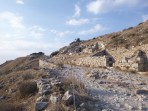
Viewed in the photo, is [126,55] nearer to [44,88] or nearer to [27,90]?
[27,90]

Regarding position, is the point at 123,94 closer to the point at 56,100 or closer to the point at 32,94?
the point at 56,100

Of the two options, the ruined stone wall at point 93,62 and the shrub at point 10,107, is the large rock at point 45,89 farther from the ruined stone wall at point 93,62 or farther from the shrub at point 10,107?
the ruined stone wall at point 93,62

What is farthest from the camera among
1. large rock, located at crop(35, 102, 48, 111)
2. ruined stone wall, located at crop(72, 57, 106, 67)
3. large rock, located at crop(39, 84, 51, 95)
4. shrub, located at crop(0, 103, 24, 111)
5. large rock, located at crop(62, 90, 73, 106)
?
ruined stone wall, located at crop(72, 57, 106, 67)

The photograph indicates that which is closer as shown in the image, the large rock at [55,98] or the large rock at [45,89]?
the large rock at [55,98]

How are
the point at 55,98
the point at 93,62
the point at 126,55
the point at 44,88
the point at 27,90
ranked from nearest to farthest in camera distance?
the point at 55,98 → the point at 44,88 → the point at 27,90 → the point at 126,55 → the point at 93,62

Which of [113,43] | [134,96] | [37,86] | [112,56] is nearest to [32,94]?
[37,86]

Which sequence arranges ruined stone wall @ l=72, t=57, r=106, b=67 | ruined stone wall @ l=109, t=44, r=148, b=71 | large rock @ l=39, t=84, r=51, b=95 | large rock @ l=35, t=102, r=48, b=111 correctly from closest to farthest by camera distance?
large rock @ l=35, t=102, r=48, b=111 → large rock @ l=39, t=84, r=51, b=95 → ruined stone wall @ l=109, t=44, r=148, b=71 → ruined stone wall @ l=72, t=57, r=106, b=67

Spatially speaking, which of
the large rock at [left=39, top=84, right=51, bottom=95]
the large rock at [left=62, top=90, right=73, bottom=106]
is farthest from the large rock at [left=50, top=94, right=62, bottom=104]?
the large rock at [left=39, top=84, right=51, bottom=95]

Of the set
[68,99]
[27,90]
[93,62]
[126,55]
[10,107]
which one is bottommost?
[10,107]

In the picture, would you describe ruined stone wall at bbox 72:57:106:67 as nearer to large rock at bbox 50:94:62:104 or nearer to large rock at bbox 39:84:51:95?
large rock at bbox 39:84:51:95

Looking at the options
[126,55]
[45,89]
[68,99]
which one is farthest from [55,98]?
[126,55]

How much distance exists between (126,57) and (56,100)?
17.1 meters

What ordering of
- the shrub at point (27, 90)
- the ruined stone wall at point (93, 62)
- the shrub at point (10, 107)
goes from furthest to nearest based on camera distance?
the ruined stone wall at point (93, 62), the shrub at point (27, 90), the shrub at point (10, 107)

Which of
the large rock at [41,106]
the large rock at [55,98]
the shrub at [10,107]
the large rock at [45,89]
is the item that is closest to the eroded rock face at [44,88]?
the large rock at [45,89]
